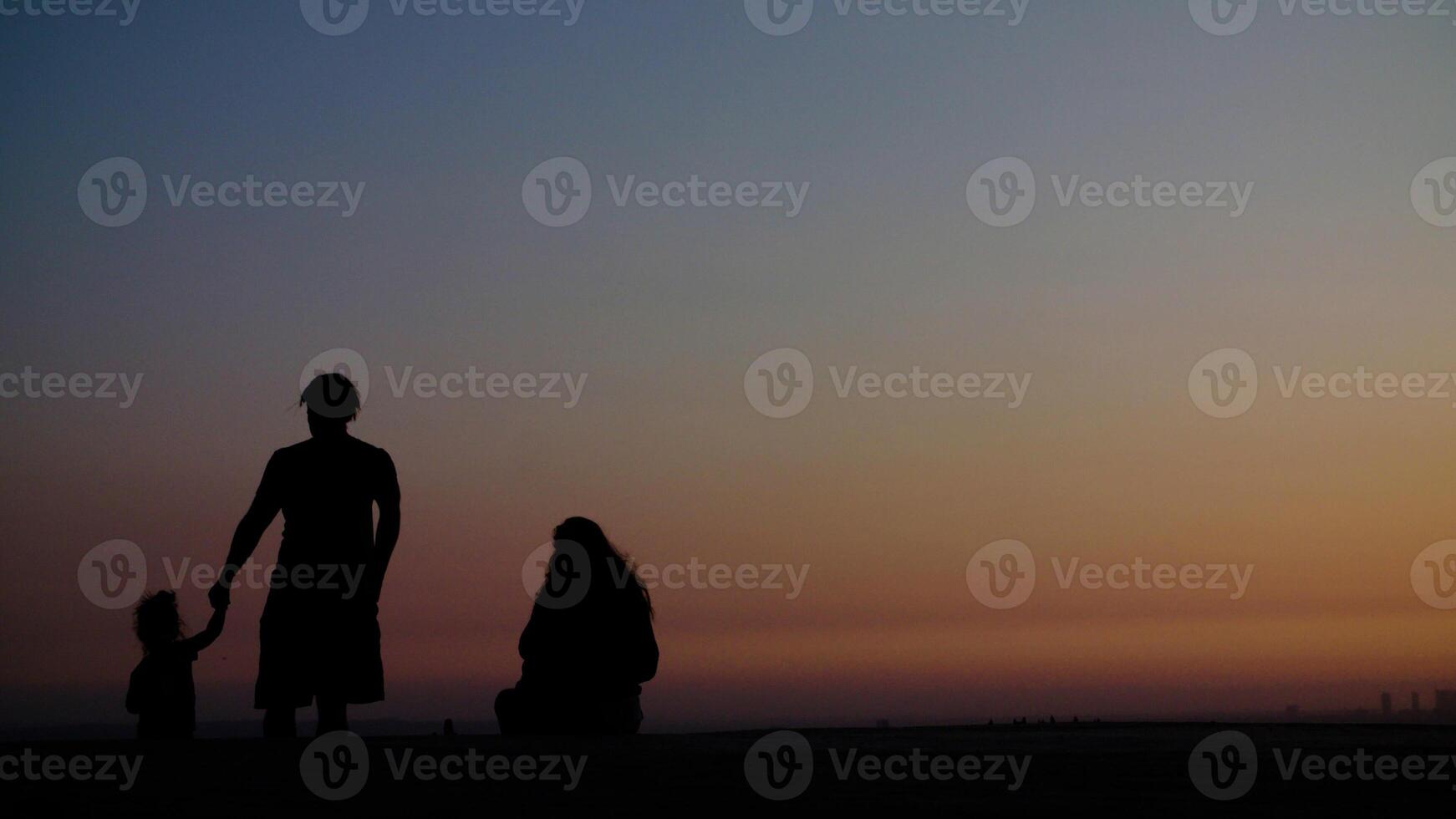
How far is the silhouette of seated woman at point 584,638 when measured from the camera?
901cm

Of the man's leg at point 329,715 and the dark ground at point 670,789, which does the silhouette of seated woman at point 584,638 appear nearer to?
the dark ground at point 670,789

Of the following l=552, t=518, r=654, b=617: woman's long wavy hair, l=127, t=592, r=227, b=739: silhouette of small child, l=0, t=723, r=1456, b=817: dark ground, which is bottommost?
l=0, t=723, r=1456, b=817: dark ground

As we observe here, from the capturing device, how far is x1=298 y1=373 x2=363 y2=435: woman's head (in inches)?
309

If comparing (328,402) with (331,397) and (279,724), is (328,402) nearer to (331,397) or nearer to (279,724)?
(331,397)

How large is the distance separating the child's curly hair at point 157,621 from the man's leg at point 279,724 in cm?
181

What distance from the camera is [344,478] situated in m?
7.87

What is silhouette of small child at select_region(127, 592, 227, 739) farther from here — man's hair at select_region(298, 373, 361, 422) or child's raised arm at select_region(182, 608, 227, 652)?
man's hair at select_region(298, 373, 361, 422)

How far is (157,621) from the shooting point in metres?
9.59

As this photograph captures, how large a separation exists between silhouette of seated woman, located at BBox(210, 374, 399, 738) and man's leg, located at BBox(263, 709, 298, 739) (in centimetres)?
3

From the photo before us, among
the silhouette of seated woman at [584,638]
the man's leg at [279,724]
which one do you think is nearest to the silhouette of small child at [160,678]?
the man's leg at [279,724]

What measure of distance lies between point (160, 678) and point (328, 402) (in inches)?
110

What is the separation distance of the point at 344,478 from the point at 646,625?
2202 mm

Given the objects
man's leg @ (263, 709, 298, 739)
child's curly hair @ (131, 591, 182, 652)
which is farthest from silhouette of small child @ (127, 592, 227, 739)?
man's leg @ (263, 709, 298, 739)

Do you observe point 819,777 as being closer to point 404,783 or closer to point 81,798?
point 404,783
